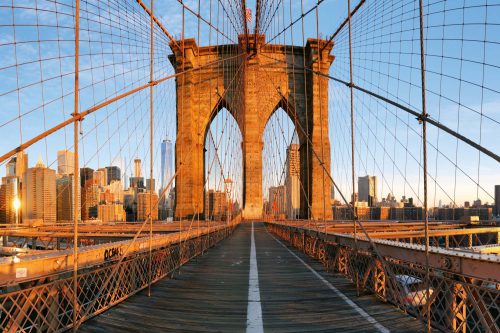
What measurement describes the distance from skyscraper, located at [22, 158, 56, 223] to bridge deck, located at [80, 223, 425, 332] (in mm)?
6680

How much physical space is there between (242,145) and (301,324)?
134ft

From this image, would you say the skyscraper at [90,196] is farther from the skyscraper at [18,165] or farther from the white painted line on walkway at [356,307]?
the white painted line on walkway at [356,307]

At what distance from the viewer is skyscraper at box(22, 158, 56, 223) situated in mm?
12919

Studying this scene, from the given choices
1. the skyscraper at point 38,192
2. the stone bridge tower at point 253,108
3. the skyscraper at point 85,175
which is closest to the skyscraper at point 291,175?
the stone bridge tower at point 253,108

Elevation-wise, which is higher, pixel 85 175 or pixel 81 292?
pixel 85 175

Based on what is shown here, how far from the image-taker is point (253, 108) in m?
45.4

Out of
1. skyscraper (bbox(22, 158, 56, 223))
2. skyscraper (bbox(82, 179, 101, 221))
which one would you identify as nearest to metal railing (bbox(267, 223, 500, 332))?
skyscraper (bbox(22, 158, 56, 223))

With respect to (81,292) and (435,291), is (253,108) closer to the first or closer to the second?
(81,292)

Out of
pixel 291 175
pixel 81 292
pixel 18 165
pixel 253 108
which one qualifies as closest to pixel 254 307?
pixel 81 292

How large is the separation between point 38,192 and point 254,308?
12464 millimetres

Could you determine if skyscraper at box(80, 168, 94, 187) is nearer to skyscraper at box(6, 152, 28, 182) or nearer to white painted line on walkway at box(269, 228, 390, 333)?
skyscraper at box(6, 152, 28, 182)

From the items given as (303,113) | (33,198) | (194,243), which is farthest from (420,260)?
(303,113)

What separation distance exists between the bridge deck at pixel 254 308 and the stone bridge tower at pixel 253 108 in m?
32.1

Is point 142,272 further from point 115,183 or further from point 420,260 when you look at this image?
point 115,183
